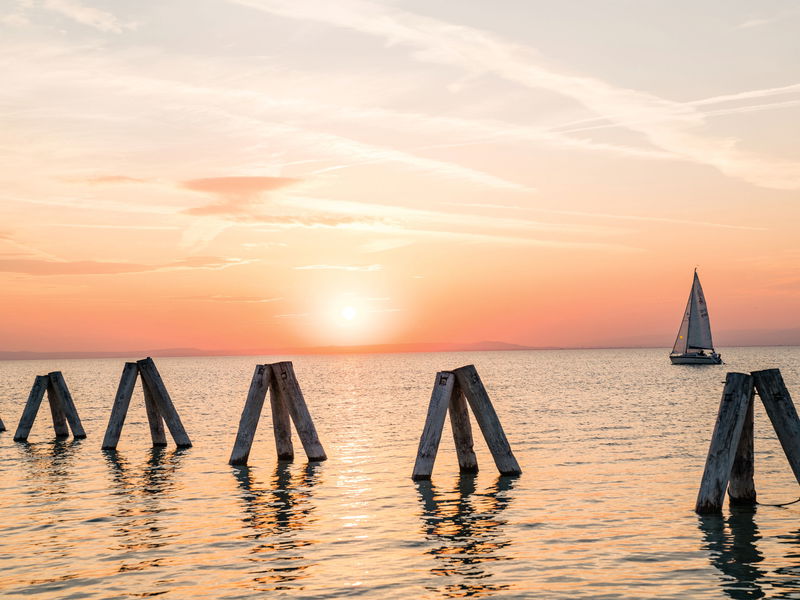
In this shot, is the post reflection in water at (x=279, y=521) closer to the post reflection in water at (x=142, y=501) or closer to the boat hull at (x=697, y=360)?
the post reflection in water at (x=142, y=501)

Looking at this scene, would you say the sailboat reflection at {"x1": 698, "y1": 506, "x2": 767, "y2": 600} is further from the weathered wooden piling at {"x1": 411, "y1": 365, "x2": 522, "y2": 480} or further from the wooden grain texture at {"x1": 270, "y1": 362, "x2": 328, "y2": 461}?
the wooden grain texture at {"x1": 270, "y1": 362, "x2": 328, "y2": 461}

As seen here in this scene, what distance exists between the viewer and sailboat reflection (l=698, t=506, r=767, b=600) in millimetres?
10641

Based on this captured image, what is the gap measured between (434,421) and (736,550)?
7.09 metres

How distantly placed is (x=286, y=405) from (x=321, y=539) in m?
8.47

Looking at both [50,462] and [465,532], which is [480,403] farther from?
[50,462]

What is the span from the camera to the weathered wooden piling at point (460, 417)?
17.8 metres

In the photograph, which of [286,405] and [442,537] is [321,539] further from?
[286,405]

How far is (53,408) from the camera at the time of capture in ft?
103

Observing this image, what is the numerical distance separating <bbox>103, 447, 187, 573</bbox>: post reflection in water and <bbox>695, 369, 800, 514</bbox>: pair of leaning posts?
938 centimetres

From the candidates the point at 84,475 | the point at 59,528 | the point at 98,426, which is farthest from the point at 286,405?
the point at 98,426

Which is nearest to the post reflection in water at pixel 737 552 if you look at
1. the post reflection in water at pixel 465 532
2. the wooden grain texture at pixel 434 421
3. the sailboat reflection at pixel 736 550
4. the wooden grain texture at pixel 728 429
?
the sailboat reflection at pixel 736 550

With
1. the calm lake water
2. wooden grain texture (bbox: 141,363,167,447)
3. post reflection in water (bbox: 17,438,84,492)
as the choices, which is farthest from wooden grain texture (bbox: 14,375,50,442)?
wooden grain texture (bbox: 141,363,167,447)

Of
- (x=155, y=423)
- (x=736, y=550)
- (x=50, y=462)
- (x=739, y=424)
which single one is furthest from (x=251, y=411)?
(x=736, y=550)

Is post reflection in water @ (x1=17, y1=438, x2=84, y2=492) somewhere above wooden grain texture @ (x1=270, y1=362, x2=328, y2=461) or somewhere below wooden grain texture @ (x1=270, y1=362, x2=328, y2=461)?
below
